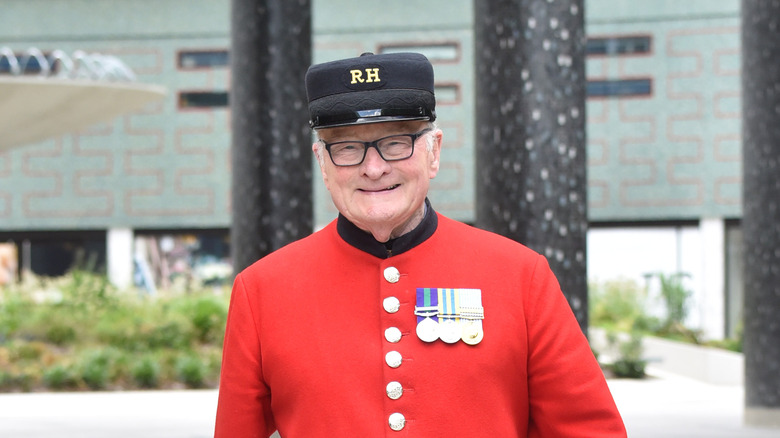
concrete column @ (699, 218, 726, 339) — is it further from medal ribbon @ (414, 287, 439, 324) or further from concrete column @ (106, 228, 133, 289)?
medal ribbon @ (414, 287, 439, 324)

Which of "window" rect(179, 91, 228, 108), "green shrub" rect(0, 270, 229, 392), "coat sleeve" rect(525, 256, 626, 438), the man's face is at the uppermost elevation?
"window" rect(179, 91, 228, 108)

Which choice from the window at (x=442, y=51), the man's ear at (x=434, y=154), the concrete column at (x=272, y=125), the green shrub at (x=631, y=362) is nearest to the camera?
the man's ear at (x=434, y=154)

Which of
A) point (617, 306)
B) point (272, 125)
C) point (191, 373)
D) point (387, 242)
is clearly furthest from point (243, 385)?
Answer: point (617, 306)

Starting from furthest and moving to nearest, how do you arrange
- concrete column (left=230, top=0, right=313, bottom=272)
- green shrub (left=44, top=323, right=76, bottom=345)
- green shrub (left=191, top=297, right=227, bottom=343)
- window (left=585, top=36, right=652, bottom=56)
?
window (left=585, top=36, right=652, bottom=56), green shrub (left=191, top=297, right=227, bottom=343), green shrub (left=44, top=323, right=76, bottom=345), concrete column (left=230, top=0, right=313, bottom=272)

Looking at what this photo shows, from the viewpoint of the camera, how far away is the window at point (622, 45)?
27109mm

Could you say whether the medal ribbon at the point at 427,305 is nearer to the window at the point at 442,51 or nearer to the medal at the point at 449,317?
the medal at the point at 449,317

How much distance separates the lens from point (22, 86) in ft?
53.9

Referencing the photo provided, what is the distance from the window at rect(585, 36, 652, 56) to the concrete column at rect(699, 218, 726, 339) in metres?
4.73

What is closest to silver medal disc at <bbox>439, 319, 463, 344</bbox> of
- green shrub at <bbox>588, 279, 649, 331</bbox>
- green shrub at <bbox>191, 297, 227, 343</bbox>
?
green shrub at <bbox>191, 297, 227, 343</bbox>

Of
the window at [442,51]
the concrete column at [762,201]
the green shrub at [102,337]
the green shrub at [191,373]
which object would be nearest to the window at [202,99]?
the window at [442,51]

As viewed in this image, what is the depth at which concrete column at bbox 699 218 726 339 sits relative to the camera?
87.7 ft

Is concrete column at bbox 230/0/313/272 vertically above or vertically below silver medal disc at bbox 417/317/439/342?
above

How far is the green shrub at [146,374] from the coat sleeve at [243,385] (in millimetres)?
11953

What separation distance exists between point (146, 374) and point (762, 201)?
8121mm
